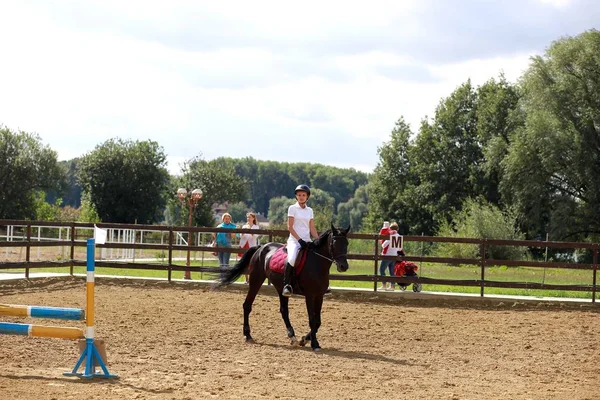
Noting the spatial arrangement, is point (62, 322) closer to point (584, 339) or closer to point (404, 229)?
point (584, 339)

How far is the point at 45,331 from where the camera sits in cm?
816

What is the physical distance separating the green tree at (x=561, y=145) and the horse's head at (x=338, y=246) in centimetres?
3226

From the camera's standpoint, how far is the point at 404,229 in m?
60.5

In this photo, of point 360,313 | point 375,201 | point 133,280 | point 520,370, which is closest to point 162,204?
point 375,201

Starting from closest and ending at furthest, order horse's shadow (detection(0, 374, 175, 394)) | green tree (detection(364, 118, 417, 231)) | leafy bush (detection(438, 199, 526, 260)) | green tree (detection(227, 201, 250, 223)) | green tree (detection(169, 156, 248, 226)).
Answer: horse's shadow (detection(0, 374, 175, 394))
leafy bush (detection(438, 199, 526, 260))
green tree (detection(364, 118, 417, 231))
green tree (detection(169, 156, 248, 226))
green tree (detection(227, 201, 250, 223))

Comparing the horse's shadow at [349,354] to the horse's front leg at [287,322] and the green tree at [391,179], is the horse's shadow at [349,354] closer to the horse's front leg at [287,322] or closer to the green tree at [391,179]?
the horse's front leg at [287,322]

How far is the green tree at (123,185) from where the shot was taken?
7038cm

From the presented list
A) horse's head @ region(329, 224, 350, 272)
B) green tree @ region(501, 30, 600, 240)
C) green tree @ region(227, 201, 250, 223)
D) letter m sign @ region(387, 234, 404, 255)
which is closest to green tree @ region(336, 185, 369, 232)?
green tree @ region(227, 201, 250, 223)

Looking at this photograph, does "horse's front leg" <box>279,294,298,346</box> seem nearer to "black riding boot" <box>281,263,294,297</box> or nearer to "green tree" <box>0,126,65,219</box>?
"black riding boot" <box>281,263,294,297</box>

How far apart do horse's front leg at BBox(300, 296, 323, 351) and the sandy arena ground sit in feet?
0.65

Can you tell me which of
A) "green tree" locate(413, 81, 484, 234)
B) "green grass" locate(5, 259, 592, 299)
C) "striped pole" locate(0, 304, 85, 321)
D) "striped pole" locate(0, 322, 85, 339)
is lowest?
"green grass" locate(5, 259, 592, 299)

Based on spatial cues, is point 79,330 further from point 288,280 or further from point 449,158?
point 449,158

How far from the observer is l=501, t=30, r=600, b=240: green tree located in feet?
135

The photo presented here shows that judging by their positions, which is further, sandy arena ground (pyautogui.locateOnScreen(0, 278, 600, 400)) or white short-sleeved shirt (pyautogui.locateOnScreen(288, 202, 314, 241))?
white short-sleeved shirt (pyautogui.locateOnScreen(288, 202, 314, 241))
